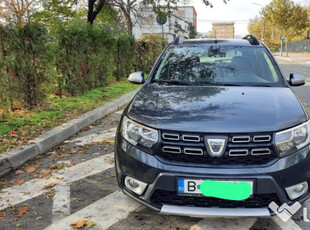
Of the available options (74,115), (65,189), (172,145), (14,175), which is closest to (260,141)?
(172,145)

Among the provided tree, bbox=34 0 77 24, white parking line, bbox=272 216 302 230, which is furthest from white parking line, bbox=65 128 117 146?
tree, bbox=34 0 77 24

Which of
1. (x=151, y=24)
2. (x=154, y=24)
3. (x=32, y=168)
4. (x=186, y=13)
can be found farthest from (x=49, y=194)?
(x=186, y=13)

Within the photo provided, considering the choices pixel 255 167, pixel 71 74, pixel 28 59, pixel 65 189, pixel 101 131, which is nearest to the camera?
pixel 255 167

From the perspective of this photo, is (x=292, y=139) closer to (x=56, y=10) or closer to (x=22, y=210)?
(x=22, y=210)

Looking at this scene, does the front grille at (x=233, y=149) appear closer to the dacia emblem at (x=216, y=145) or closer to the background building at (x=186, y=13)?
the dacia emblem at (x=216, y=145)

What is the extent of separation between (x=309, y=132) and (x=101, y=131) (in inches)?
158

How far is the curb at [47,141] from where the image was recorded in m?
3.88

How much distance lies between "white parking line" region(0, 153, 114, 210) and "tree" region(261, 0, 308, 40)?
3982cm

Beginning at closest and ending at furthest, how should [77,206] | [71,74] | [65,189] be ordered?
1. [77,206]
2. [65,189]
3. [71,74]

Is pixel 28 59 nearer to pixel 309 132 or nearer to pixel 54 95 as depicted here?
pixel 54 95

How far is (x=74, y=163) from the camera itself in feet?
13.4

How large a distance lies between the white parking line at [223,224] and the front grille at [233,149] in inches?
26.2

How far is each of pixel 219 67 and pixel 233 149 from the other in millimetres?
1612

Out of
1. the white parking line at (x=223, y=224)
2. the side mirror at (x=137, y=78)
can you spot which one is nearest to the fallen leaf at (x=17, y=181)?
the side mirror at (x=137, y=78)
